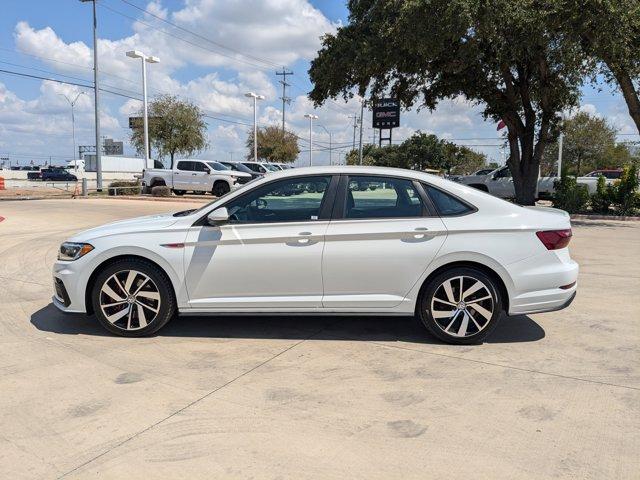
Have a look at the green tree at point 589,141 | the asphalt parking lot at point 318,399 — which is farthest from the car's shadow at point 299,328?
the green tree at point 589,141

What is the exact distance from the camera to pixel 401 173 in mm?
5129

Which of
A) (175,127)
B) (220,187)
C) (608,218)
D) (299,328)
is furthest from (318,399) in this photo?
(175,127)

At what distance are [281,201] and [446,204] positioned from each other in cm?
154

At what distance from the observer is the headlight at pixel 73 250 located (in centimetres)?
506

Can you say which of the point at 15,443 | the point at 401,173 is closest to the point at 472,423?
the point at 401,173

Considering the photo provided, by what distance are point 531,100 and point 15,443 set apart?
907 inches

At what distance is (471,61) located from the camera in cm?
1814

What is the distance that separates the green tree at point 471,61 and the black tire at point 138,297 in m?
13.3

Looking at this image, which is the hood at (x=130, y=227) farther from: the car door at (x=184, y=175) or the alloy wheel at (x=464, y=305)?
the car door at (x=184, y=175)

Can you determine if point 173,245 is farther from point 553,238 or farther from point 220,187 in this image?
point 220,187

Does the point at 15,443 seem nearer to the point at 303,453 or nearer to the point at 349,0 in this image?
the point at 303,453

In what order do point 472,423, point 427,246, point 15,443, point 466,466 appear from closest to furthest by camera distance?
point 466,466 < point 15,443 < point 472,423 < point 427,246

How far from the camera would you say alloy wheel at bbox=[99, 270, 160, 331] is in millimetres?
5016

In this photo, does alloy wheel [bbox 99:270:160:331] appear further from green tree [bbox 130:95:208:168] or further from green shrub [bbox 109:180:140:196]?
green tree [bbox 130:95:208:168]
